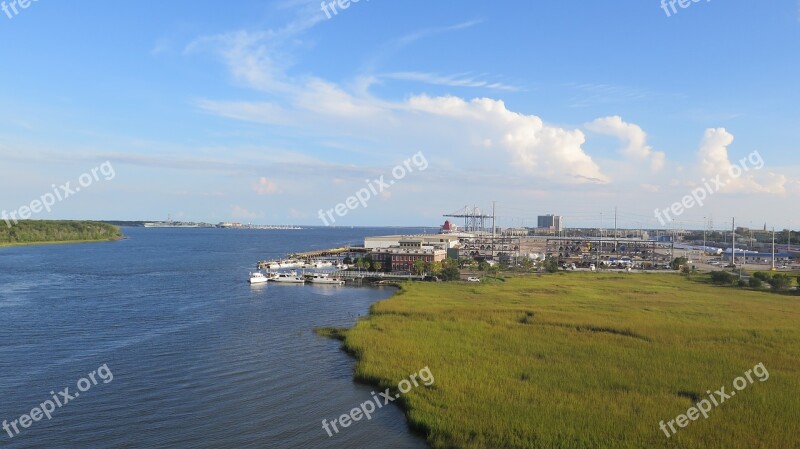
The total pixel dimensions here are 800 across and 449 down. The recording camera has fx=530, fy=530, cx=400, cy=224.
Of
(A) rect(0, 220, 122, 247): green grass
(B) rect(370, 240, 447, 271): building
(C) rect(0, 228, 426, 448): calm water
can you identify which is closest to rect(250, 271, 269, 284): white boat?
(C) rect(0, 228, 426, 448): calm water

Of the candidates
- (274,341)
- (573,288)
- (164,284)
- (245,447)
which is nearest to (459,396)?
(245,447)

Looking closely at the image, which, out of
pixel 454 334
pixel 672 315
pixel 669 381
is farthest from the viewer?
pixel 672 315

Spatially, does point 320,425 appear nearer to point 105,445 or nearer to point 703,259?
point 105,445

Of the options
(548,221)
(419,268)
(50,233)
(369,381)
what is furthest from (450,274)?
(548,221)

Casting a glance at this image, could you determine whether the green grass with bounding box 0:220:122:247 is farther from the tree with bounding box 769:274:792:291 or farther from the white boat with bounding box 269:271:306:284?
the tree with bounding box 769:274:792:291

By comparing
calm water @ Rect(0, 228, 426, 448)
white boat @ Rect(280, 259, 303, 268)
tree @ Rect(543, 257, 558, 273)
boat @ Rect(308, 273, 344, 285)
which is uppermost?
tree @ Rect(543, 257, 558, 273)

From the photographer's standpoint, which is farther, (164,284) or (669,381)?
(164,284)

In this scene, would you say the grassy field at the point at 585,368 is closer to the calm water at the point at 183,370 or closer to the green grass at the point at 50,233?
the calm water at the point at 183,370

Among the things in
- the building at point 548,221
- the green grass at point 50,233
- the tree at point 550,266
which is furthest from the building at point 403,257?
the building at point 548,221
